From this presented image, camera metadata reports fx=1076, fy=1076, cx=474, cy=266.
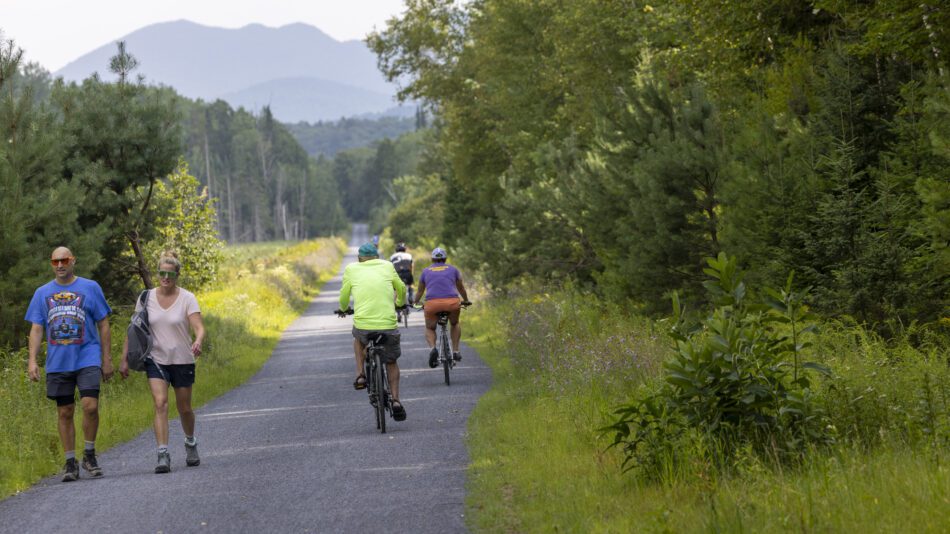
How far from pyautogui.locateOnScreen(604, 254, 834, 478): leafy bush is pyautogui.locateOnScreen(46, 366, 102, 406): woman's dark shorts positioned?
5074 mm

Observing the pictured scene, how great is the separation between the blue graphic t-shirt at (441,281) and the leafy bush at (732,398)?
31.2ft

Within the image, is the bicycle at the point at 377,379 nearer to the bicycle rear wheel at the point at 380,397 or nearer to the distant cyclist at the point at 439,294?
the bicycle rear wheel at the point at 380,397

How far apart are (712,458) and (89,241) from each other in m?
12.4

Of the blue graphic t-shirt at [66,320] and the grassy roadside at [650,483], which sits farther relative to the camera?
the blue graphic t-shirt at [66,320]

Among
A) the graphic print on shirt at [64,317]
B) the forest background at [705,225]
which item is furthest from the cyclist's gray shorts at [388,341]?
the graphic print on shirt at [64,317]

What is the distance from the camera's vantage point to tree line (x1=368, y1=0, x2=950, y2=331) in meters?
12.0

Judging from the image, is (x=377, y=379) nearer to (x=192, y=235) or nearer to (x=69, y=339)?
(x=69, y=339)

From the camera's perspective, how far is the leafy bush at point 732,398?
7449 millimetres

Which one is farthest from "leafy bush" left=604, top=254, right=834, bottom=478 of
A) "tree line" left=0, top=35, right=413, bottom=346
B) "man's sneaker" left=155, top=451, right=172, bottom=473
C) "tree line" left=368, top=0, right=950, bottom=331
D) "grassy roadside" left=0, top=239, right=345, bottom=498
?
"tree line" left=0, top=35, right=413, bottom=346

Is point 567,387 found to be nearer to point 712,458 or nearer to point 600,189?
point 712,458

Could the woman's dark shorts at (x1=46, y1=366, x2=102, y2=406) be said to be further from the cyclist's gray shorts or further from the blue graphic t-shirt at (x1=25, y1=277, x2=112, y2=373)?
the cyclist's gray shorts

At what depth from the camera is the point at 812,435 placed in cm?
739

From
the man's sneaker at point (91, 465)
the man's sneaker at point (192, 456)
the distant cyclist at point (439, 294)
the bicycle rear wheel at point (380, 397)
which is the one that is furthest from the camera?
the distant cyclist at point (439, 294)

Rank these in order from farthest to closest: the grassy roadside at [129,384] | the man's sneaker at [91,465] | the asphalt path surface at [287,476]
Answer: the grassy roadside at [129,384], the man's sneaker at [91,465], the asphalt path surface at [287,476]
